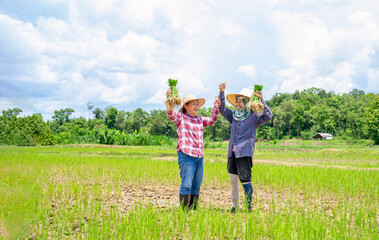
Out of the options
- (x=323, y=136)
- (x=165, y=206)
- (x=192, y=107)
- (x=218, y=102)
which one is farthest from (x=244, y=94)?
(x=323, y=136)

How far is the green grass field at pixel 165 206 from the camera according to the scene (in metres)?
3.63

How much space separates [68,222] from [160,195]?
7.37 feet

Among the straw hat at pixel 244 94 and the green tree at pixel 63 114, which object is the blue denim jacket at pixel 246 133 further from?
the green tree at pixel 63 114

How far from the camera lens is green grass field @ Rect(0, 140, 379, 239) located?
363 cm

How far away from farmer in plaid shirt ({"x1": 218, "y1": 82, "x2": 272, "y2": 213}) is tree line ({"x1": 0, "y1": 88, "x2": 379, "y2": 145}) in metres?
25.8

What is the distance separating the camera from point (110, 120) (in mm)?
72438

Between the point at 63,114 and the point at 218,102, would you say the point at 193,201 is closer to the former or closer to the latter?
the point at 218,102

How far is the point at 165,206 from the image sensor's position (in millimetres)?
4105

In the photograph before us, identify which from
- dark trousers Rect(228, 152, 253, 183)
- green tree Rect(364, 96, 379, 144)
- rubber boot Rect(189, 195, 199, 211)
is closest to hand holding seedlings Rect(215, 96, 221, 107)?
dark trousers Rect(228, 152, 253, 183)

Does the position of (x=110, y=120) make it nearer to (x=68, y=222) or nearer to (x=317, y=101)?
(x=317, y=101)

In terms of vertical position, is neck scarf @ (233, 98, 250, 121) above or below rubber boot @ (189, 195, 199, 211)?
above

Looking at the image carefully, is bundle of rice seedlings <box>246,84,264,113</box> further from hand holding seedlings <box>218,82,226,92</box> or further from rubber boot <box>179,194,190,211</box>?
rubber boot <box>179,194,190,211</box>

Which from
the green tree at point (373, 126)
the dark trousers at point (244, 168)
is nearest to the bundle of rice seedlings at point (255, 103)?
the dark trousers at point (244, 168)

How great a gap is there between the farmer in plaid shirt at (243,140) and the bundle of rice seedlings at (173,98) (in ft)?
2.28
